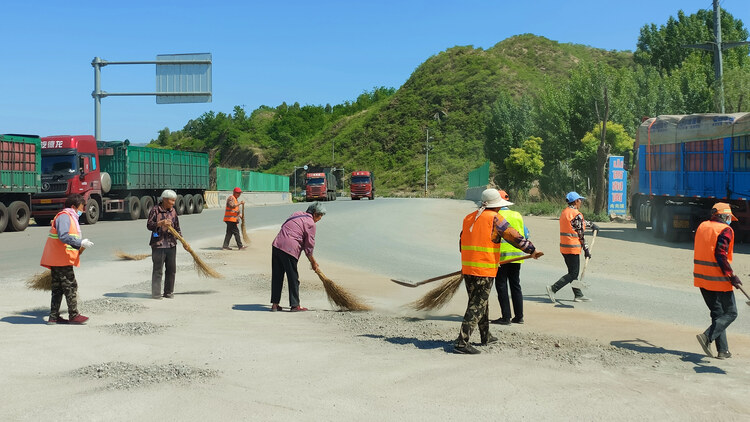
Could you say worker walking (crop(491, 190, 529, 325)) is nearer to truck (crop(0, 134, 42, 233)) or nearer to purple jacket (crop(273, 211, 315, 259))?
purple jacket (crop(273, 211, 315, 259))

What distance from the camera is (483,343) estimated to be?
7.45 meters

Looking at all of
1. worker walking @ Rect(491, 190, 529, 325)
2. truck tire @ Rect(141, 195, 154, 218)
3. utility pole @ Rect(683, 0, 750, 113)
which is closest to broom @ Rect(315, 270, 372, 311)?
worker walking @ Rect(491, 190, 529, 325)

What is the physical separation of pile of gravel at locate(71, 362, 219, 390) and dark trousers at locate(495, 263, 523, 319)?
379cm

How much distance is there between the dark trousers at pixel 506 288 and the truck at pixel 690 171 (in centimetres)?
1231

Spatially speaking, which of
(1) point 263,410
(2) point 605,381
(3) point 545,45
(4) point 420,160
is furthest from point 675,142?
(3) point 545,45

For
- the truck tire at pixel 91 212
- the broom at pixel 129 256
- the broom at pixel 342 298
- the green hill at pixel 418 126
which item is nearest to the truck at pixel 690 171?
the broom at pixel 342 298

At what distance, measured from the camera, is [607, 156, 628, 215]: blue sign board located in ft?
94.1

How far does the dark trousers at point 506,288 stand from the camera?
8594 mm

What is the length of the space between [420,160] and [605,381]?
335 feet

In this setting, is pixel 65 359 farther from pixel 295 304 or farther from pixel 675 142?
pixel 675 142

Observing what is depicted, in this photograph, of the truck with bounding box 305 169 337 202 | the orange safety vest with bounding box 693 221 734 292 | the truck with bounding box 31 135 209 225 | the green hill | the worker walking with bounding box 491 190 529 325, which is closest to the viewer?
the orange safety vest with bounding box 693 221 734 292

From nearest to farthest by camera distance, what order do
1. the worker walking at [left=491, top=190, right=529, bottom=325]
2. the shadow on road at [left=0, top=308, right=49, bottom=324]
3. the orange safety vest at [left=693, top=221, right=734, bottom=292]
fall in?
1. the orange safety vest at [left=693, top=221, right=734, bottom=292]
2. the shadow on road at [left=0, top=308, right=49, bottom=324]
3. the worker walking at [left=491, top=190, right=529, bottom=325]

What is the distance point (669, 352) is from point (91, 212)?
2658cm

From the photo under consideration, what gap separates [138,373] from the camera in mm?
6105
